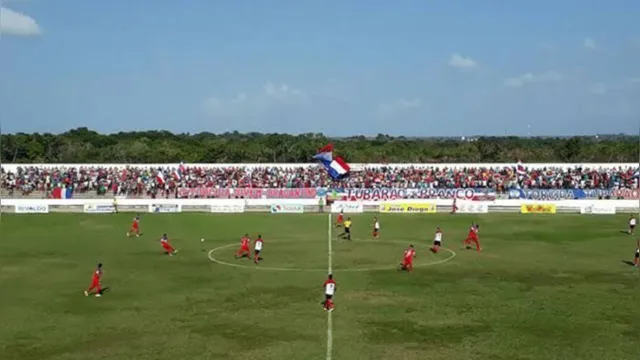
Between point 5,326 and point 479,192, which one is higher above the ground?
point 479,192

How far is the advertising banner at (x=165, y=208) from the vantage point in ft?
212

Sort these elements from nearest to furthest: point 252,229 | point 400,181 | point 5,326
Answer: point 5,326
point 252,229
point 400,181

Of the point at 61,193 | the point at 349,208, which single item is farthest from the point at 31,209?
Result: the point at 349,208

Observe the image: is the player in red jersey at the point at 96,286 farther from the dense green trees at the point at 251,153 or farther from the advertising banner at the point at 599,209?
the dense green trees at the point at 251,153

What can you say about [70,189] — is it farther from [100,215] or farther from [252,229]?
[252,229]

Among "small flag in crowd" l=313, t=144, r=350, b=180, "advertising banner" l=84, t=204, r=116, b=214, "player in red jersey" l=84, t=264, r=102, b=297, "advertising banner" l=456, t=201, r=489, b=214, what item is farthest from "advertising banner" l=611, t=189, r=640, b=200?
"player in red jersey" l=84, t=264, r=102, b=297

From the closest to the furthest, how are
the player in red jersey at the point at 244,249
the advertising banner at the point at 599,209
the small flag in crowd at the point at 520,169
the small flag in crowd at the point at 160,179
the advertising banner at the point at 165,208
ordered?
the player in red jersey at the point at 244,249, the advertising banner at the point at 599,209, the advertising banner at the point at 165,208, the small flag in crowd at the point at 160,179, the small flag in crowd at the point at 520,169

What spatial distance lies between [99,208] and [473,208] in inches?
1267

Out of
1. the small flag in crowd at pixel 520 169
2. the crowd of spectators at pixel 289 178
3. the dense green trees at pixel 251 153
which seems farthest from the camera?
the dense green trees at pixel 251 153

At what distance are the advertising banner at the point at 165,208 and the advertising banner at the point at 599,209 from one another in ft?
114

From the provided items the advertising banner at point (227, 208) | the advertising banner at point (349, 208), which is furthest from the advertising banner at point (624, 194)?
the advertising banner at point (227, 208)

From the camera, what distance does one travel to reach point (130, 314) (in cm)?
2694

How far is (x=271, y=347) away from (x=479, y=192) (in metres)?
49.2

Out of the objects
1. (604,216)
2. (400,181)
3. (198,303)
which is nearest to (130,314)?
(198,303)
